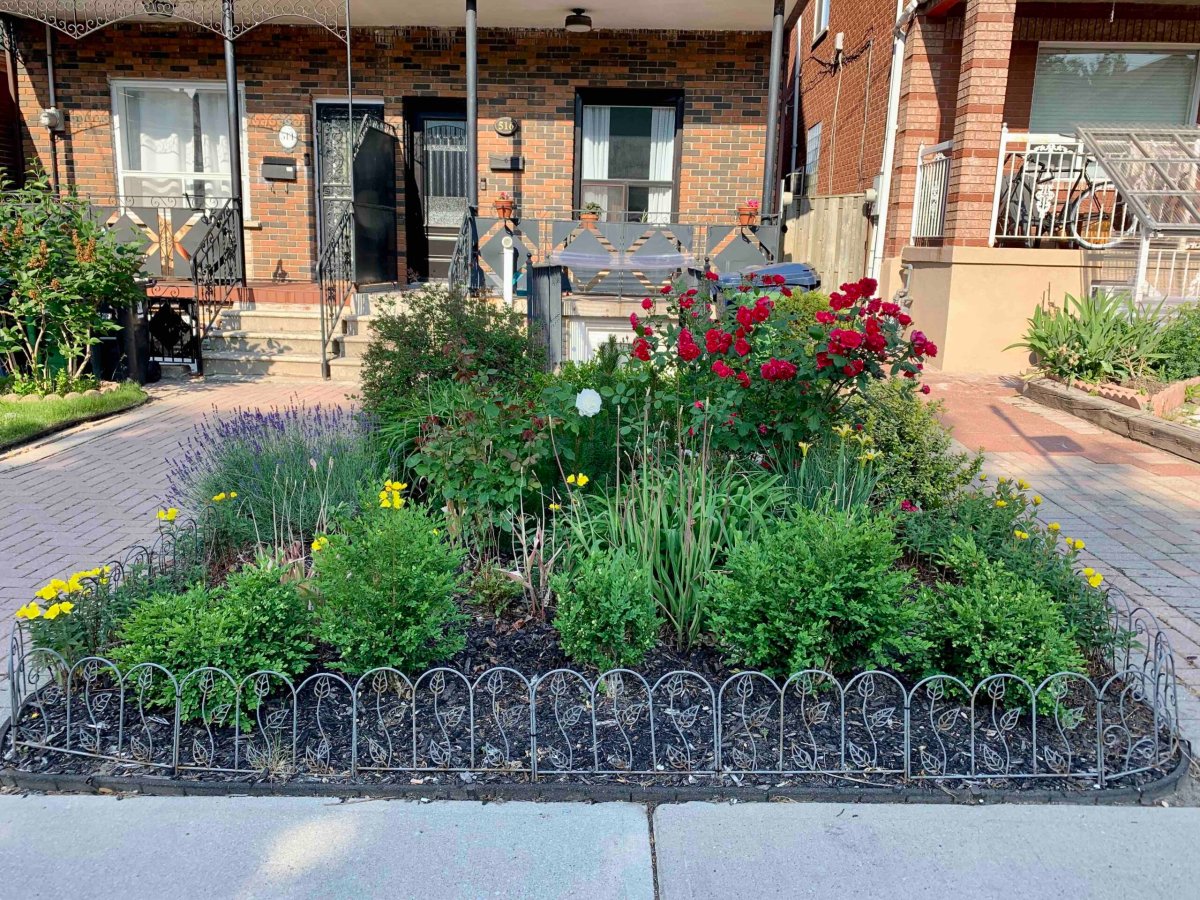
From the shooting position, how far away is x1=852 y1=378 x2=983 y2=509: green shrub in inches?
175

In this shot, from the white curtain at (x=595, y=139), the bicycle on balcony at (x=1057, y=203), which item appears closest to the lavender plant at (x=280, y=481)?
the bicycle on balcony at (x=1057, y=203)

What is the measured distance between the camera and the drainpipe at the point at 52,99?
11812 millimetres

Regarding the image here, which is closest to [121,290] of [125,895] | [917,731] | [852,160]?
A: [125,895]

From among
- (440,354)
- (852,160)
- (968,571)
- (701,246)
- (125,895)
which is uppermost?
(852,160)

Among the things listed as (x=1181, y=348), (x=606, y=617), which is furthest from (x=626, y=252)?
(x=606, y=617)

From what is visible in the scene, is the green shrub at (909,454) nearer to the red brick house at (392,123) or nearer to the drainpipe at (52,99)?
the red brick house at (392,123)

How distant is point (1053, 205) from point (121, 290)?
9179mm

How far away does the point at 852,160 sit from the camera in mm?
12305

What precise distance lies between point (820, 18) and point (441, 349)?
11.7m

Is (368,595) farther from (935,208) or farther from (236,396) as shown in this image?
(935,208)

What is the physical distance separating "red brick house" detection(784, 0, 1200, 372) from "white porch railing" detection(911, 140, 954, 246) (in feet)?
0.07

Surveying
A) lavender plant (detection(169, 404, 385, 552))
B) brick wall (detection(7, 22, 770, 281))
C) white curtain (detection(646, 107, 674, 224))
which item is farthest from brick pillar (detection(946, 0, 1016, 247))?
lavender plant (detection(169, 404, 385, 552))

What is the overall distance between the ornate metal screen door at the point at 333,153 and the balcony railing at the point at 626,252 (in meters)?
2.17

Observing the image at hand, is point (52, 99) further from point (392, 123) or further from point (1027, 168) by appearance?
point (1027, 168)
